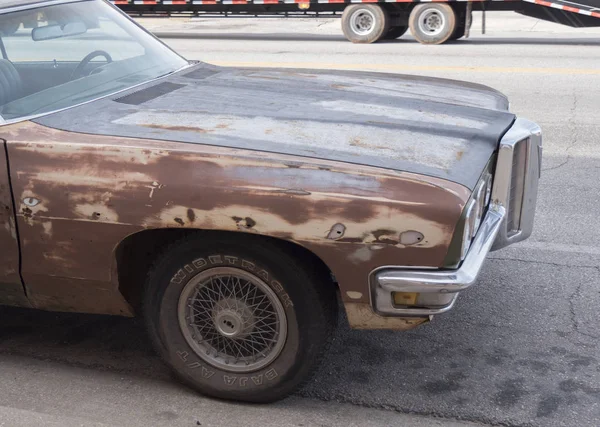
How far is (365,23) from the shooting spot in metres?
17.4

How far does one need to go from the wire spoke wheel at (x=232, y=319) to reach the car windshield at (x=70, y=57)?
1.12 meters

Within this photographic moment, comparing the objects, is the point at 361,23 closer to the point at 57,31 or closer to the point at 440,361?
the point at 57,31

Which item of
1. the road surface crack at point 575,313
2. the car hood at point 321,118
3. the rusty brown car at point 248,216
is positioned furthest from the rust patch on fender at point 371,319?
the road surface crack at point 575,313

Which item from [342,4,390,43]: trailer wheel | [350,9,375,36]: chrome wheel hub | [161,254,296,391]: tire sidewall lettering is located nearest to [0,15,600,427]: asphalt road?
[161,254,296,391]: tire sidewall lettering

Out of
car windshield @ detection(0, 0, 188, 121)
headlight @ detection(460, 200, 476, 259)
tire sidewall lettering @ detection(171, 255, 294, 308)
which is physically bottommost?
tire sidewall lettering @ detection(171, 255, 294, 308)

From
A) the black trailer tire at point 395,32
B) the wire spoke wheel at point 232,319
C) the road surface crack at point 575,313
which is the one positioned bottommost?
the road surface crack at point 575,313

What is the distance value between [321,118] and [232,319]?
96 cm

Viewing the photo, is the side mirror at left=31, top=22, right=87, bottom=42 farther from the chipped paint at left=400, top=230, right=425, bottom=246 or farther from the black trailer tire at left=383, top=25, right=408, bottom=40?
the black trailer tire at left=383, top=25, right=408, bottom=40

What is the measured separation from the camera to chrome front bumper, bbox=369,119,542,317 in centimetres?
313

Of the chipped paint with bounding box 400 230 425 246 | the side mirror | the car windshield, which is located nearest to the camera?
the chipped paint with bounding box 400 230 425 246

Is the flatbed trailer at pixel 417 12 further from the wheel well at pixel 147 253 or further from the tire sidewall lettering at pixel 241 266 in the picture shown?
the tire sidewall lettering at pixel 241 266

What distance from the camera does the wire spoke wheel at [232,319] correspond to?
337 centimetres

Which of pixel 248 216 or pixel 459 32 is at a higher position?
pixel 248 216

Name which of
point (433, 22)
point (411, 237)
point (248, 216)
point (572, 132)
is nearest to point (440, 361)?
point (411, 237)
